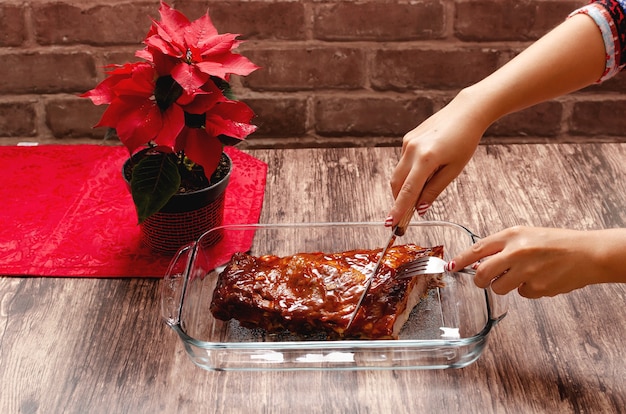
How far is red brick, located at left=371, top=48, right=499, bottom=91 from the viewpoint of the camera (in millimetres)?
1985

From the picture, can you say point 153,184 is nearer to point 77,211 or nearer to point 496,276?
point 77,211

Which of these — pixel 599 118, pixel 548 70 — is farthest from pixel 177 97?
pixel 599 118

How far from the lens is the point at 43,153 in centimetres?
168

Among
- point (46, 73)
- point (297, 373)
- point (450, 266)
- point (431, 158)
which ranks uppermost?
Result: point (431, 158)

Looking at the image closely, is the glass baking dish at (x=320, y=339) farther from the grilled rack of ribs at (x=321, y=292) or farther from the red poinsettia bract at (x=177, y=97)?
the red poinsettia bract at (x=177, y=97)

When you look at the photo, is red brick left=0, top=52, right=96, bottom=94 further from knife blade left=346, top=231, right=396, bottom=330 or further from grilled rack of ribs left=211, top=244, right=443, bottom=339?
knife blade left=346, top=231, right=396, bottom=330

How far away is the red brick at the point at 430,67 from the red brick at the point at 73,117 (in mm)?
837

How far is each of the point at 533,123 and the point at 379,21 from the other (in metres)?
0.57

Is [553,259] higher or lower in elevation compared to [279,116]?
higher

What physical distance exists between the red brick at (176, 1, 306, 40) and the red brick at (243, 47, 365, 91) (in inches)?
2.0

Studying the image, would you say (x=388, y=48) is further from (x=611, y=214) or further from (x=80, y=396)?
(x=80, y=396)

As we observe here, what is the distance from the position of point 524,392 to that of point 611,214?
552 millimetres

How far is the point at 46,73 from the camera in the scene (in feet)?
6.64

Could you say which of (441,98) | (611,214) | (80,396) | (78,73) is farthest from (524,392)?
(78,73)
